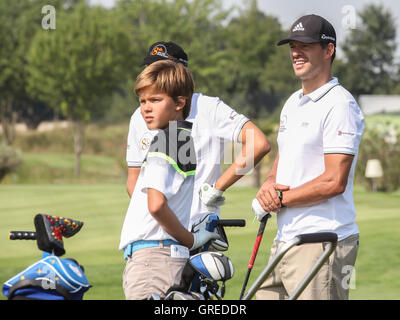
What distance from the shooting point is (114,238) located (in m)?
14.7

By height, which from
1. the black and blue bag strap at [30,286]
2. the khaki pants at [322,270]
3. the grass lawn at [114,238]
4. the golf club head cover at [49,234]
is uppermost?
the golf club head cover at [49,234]

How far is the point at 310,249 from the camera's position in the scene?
4.10 metres

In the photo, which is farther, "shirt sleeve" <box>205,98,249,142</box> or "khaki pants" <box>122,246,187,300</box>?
"shirt sleeve" <box>205,98,249,142</box>

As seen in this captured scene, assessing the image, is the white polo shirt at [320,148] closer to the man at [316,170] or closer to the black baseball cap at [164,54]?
the man at [316,170]

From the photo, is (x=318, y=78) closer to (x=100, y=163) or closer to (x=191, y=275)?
(x=191, y=275)

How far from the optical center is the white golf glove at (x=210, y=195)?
173 inches

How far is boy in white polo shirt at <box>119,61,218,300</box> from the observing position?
10.7 feet

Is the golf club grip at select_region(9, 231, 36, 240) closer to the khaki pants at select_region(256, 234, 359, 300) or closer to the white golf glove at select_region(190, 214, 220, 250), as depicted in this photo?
the white golf glove at select_region(190, 214, 220, 250)

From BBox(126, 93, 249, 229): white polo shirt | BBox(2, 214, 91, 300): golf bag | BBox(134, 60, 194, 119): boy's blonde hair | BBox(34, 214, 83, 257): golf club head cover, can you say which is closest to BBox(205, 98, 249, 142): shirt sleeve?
BBox(126, 93, 249, 229): white polo shirt

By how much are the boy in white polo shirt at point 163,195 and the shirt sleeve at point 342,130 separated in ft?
2.97

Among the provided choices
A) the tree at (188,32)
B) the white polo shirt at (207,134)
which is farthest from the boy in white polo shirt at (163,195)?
the tree at (188,32)

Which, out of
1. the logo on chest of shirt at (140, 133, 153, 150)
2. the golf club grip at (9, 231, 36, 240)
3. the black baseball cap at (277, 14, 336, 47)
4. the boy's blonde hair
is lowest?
the golf club grip at (9, 231, 36, 240)

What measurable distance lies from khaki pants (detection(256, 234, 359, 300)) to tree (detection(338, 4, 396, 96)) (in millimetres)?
71433
